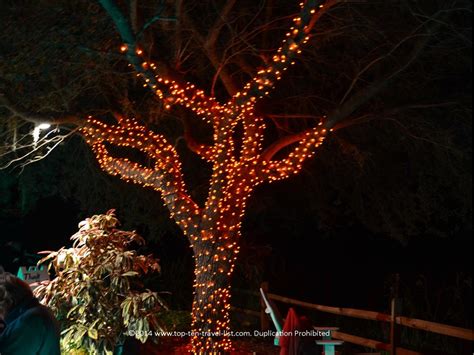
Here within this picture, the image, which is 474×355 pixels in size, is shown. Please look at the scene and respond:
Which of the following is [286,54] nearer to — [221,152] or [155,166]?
[221,152]

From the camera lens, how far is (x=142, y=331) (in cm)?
907

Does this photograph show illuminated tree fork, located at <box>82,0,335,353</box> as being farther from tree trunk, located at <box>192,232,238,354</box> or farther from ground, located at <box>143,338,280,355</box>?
ground, located at <box>143,338,280,355</box>

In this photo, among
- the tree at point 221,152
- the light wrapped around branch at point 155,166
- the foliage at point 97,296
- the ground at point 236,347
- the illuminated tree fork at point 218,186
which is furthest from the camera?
the ground at point 236,347

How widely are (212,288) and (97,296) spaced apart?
198cm

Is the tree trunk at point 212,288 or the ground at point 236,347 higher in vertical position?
the tree trunk at point 212,288

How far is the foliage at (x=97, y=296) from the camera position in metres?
9.16

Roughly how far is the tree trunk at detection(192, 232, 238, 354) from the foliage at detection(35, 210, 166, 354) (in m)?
0.96

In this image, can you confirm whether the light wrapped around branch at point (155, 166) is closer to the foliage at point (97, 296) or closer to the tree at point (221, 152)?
the tree at point (221, 152)

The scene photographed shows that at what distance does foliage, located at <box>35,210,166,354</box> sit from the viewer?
9.16 metres

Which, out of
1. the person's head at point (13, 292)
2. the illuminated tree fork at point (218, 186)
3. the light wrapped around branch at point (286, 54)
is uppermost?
the light wrapped around branch at point (286, 54)

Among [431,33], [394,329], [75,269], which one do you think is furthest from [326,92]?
[75,269]

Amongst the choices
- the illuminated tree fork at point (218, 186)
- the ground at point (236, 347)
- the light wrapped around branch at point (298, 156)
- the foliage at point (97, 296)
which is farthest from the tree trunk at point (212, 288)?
the ground at point (236, 347)

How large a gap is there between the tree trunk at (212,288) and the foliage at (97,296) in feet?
3.14

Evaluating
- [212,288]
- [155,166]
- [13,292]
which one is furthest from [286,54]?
[13,292]
